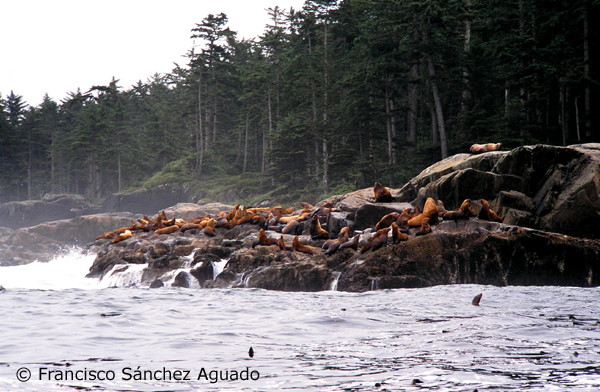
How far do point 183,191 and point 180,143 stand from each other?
15.6m

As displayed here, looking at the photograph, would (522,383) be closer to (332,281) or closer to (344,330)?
(344,330)

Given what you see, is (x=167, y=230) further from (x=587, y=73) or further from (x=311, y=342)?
(x=587, y=73)

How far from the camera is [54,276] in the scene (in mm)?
20703

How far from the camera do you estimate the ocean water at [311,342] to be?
14.9 feet

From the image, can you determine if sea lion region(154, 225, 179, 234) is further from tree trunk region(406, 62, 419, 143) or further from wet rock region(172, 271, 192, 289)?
tree trunk region(406, 62, 419, 143)

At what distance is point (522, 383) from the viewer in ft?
14.2

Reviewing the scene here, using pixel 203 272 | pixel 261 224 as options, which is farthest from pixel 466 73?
pixel 203 272

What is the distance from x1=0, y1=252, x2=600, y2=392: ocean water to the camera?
4555mm

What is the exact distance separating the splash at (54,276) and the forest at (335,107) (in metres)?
19.3

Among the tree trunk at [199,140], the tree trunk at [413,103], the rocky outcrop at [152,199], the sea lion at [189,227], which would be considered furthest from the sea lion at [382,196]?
the tree trunk at [199,140]

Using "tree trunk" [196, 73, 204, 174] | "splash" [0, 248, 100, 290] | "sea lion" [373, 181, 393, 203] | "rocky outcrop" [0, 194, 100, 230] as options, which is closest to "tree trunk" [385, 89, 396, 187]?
"sea lion" [373, 181, 393, 203]

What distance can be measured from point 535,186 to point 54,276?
60.5 feet

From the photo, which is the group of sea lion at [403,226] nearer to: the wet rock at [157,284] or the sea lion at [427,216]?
the sea lion at [427,216]

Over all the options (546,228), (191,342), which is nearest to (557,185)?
(546,228)
